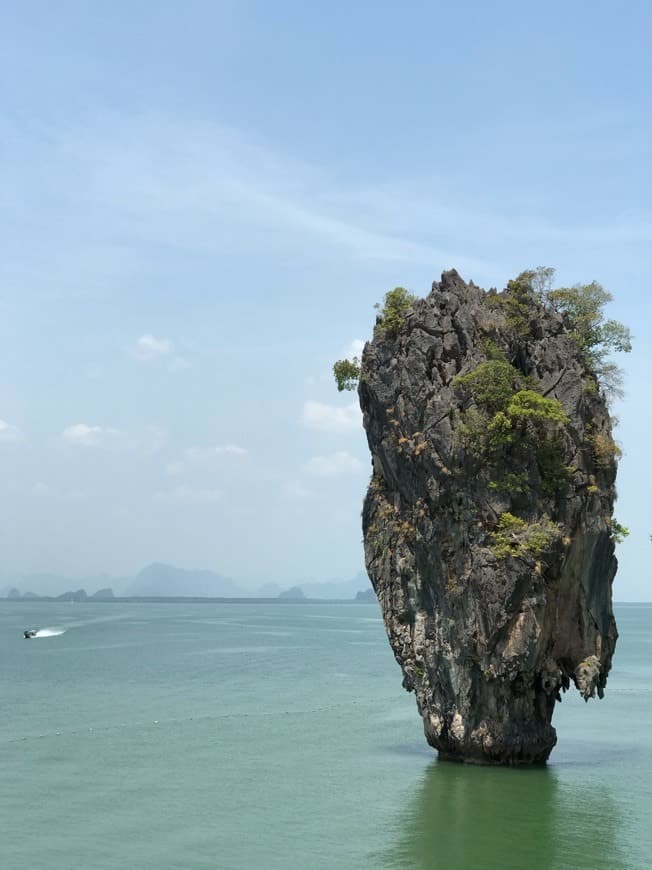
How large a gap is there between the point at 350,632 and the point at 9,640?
166 ft

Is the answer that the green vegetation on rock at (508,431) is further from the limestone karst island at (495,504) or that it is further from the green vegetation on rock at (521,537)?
the green vegetation on rock at (521,537)

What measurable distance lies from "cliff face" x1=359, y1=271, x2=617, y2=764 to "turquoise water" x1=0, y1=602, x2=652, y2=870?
11.1 ft

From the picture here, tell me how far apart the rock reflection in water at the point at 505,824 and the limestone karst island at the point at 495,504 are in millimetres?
1556

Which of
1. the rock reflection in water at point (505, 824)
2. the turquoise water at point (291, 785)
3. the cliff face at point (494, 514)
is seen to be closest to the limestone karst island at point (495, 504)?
the cliff face at point (494, 514)

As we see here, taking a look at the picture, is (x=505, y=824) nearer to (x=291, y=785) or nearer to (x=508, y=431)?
(x=291, y=785)

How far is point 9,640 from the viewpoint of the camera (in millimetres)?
120188

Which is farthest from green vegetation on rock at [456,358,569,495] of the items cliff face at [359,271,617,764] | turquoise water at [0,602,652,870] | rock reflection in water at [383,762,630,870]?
turquoise water at [0,602,652,870]

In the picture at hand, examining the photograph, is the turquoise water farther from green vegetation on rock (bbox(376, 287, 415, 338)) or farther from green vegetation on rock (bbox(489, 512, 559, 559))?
green vegetation on rock (bbox(376, 287, 415, 338))

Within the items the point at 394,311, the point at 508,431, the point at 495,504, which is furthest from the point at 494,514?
the point at 394,311

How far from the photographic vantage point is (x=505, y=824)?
108 feet

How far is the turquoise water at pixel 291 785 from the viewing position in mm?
30391

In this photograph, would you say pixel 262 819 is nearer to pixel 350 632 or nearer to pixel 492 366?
pixel 492 366

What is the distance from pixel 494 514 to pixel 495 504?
388 millimetres

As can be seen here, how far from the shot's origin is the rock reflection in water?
96.9ft
